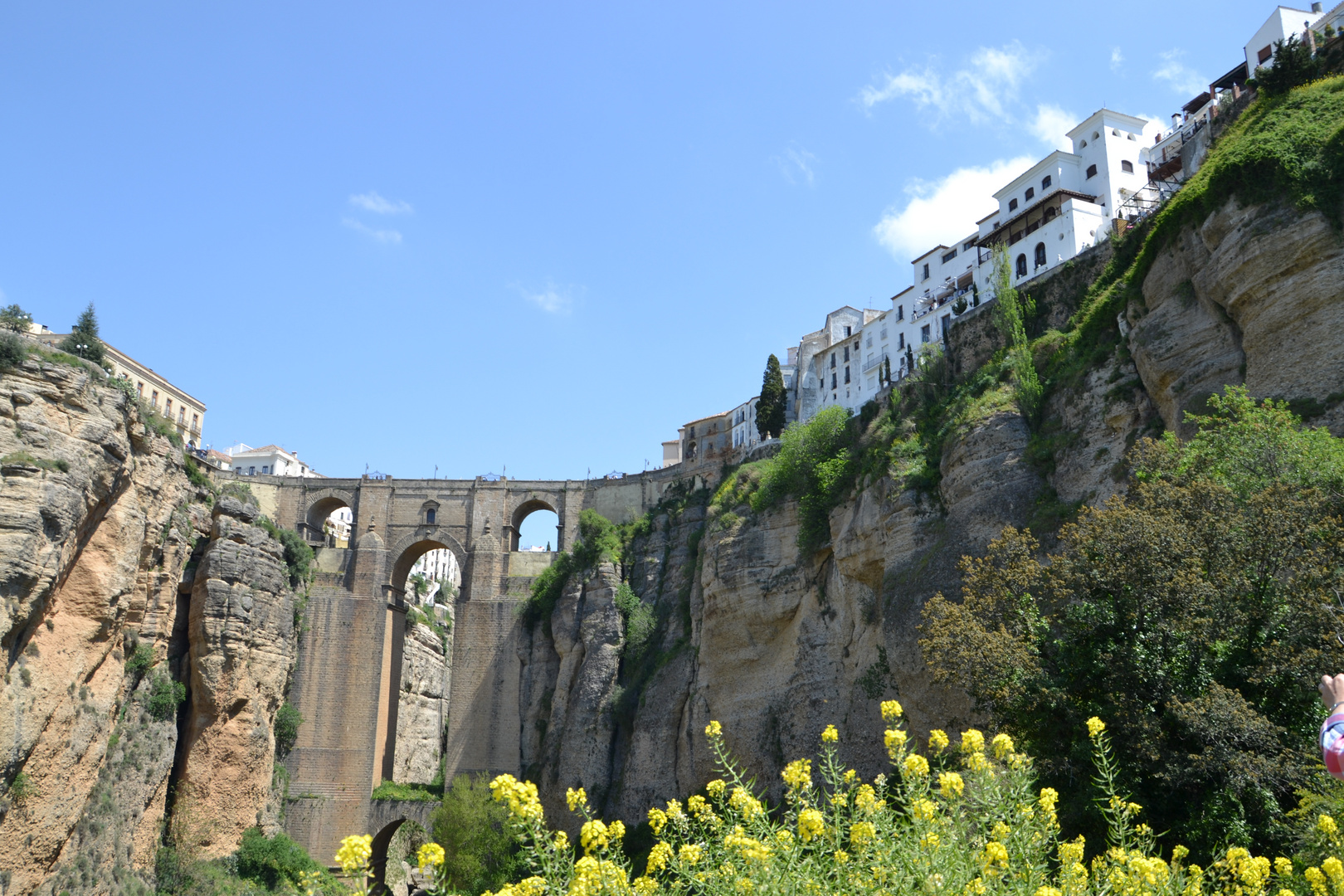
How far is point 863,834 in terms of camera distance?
322 inches

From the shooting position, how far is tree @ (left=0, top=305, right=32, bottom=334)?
37906 mm

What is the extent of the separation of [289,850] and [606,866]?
139 ft

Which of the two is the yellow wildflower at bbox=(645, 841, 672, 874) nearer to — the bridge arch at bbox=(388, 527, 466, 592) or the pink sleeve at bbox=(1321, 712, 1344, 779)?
the pink sleeve at bbox=(1321, 712, 1344, 779)

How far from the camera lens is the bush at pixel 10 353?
1385 inches

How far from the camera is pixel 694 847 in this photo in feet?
29.8

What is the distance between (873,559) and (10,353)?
28.1 m

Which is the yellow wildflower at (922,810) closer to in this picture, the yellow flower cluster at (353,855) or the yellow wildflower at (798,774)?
the yellow wildflower at (798,774)

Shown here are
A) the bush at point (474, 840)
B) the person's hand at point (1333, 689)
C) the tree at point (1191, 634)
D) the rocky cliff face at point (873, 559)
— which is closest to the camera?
the person's hand at point (1333, 689)

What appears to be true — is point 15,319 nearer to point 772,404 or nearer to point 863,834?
point 772,404

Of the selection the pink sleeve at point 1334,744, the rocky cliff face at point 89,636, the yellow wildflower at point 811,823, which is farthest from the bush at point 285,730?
the pink sleeve at point 1334,744

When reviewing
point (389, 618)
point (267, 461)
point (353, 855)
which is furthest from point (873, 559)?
point (267, 461)

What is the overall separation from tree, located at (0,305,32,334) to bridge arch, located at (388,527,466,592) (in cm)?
2010

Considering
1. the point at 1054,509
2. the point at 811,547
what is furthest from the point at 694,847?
the point at 811,547

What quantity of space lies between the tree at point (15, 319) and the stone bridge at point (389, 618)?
17.1 metres
